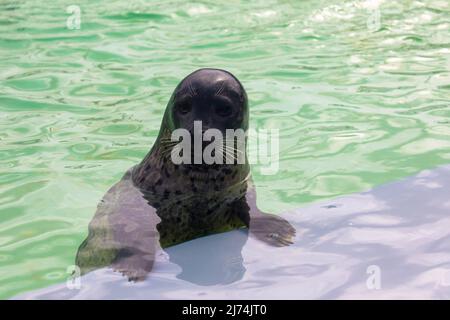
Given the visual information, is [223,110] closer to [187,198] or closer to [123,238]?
[187,198]

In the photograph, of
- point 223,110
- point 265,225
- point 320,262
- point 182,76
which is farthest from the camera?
point 182,76

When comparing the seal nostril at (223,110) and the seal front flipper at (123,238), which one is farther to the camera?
the seal nostril at (223,110)

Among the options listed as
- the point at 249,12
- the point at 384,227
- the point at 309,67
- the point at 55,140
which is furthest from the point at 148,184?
the point at 249,12

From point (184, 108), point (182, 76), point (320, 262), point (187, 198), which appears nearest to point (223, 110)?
point (184, 108)

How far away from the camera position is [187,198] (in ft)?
15.9

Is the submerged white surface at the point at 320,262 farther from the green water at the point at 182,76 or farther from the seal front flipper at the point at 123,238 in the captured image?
the green water at the point at 182,76

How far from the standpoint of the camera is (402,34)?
1000 centimetres

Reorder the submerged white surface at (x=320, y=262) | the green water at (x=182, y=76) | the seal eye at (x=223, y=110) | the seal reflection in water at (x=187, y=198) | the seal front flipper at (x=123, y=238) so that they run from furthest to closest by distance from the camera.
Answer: the green water at (x=182, y=76) → the seal eye at (x=223, y=110) → the seal reflection in water at (x=187, y=198) → the seal front flipper at (x=123, y=238) → the submerged white surface at (x=320, y=262)

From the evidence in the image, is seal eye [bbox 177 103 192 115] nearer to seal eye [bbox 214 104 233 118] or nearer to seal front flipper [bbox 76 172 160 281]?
seal eye [bbox 214 104 233 118]

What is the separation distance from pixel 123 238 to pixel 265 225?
86 centimetres

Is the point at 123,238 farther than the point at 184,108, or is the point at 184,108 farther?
the point at 184,108

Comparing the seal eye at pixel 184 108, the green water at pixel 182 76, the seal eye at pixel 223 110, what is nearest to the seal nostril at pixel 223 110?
the seal eye at pixel 223 110

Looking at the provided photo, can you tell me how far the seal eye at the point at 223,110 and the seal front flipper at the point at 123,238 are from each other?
0.68m

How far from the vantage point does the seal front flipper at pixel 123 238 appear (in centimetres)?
427
